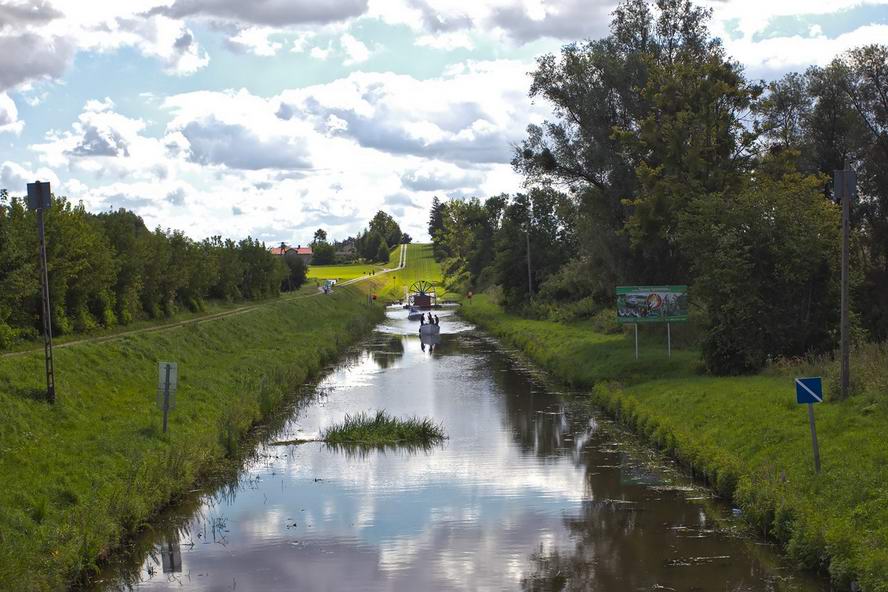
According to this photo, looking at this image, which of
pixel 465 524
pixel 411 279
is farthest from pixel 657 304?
pixel 411 279

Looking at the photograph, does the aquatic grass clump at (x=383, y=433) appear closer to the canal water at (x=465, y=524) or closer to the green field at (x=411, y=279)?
the canal water at (x=465, y=524)

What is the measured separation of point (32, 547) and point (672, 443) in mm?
15766

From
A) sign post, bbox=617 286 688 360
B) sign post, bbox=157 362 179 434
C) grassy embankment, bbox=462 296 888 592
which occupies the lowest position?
grassy embankment, bbox=462 296 888 592

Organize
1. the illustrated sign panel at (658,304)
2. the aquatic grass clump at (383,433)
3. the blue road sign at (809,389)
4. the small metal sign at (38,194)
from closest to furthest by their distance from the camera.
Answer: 1. the blue road sign at (809,389)
2. the small metal sign at (38,194)
3. the aquatic grass clump at (383,433)
4. the illustrated sign panel at (658,304)

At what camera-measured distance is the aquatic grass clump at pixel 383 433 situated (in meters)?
29.7

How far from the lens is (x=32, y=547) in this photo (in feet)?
51.0

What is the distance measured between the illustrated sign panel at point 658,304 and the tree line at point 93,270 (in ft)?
72.1

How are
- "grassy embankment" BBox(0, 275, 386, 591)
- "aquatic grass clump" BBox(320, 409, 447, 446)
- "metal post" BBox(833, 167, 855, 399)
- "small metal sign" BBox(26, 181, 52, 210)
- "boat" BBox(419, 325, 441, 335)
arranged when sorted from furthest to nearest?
"boat" BBox(419, 325, 441, 335), "aquatic grass clump" BBox(320, 409, 447, 446), "small metal sign" BBox(26, 181, 52, 210), "metal post" BBox(833, 167, 855, 399), "grassy embankment" BBox(0, 275, 386, 591)

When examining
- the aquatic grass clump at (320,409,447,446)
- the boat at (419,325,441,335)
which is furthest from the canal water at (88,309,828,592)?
the boat at (419,325,441,335)

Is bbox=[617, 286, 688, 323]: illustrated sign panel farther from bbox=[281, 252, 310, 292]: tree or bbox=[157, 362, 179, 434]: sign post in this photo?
bbox=[281, 252, 310, 292]: tree

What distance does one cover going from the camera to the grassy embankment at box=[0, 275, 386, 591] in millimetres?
16322

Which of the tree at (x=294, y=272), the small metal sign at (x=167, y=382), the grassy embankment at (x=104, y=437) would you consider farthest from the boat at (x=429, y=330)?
the small metal sign at (x=167, y=382)

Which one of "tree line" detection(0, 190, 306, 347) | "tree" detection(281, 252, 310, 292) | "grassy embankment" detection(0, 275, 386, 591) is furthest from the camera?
Answer: "tree" detection(281, 252, 310, 292)

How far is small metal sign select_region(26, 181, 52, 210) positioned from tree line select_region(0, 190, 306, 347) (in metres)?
7.78
